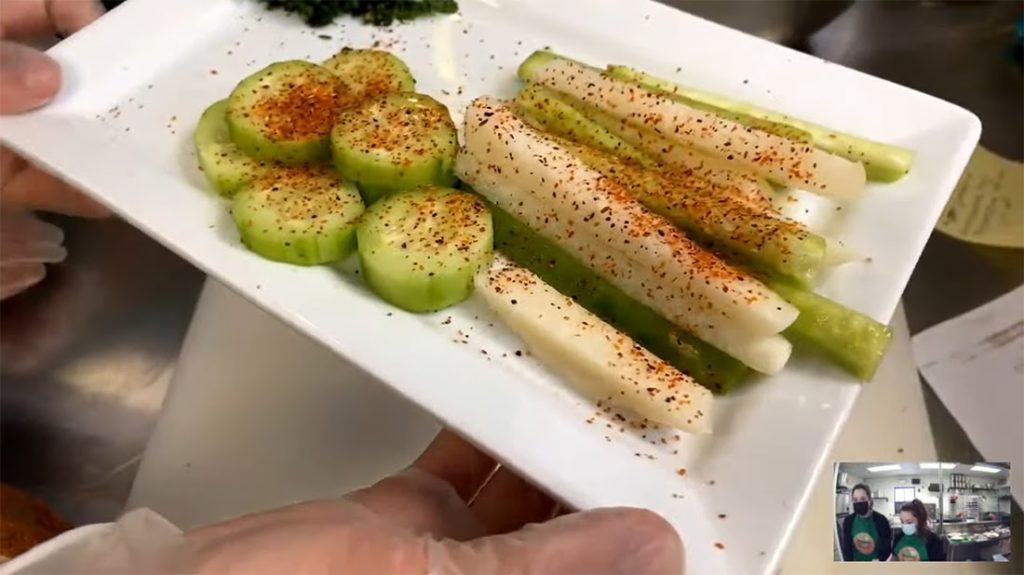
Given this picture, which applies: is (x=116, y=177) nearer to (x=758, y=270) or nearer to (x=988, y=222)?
(x=758, y=270)

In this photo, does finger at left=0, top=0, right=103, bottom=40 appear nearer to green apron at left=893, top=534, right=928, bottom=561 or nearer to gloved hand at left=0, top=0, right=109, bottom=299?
gloved hand at left=0, top=0, right=109, bottom=299

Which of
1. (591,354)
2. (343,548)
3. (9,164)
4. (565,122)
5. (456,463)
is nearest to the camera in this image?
(343,548)

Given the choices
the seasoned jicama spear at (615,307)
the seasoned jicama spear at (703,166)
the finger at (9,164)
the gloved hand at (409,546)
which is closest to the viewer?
the gloved hand at (409,546)


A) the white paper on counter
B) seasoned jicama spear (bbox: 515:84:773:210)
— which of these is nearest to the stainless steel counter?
the white paper on counter

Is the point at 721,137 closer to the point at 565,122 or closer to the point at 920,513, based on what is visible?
the point at 565,122

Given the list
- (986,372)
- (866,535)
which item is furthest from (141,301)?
(986,372)

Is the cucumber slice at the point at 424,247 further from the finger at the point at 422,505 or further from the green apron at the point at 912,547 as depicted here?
the green apron at the point at 912,547

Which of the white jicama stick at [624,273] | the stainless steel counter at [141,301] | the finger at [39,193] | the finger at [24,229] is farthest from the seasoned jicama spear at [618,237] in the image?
the finger at [24,229]
